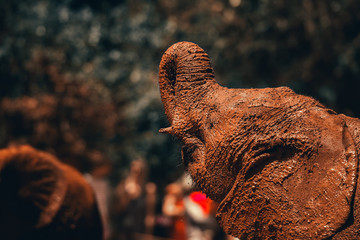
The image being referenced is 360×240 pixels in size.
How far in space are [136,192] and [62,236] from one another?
3.08m

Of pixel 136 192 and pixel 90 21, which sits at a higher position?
pixel 90 21

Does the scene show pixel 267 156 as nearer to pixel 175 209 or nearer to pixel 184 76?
pixel 184 76

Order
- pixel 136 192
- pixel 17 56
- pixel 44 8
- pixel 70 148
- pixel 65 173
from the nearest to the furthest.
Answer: pixel 65 173
pixel 70 148
pixel 136 192
pixel 17 56
pixel 44 8

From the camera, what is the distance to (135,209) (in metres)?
5.08

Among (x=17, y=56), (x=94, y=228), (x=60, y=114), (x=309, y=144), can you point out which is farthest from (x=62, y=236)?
(x=17, y=56)

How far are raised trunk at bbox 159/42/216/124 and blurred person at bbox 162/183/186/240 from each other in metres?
3.78

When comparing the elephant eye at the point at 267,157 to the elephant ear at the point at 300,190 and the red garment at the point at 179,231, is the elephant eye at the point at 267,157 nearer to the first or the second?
the elephant ear at the point at 300,190

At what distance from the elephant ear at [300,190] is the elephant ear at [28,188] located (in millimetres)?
1191

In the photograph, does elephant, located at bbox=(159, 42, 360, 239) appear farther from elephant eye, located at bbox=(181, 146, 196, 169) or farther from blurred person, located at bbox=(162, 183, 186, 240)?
blurred person, located at bbox=(162, 183, 186, 240)

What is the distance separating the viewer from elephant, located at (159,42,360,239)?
41.6 inches

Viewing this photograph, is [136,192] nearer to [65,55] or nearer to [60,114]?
[60,114]

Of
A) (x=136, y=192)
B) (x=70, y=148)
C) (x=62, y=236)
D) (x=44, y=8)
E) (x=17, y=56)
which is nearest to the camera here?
(x=62, y=236)

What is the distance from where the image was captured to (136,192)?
5.17 metres

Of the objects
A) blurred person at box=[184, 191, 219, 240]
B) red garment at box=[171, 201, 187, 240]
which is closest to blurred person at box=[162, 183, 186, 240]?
red garment at box=[171, 201, 187, 240]
